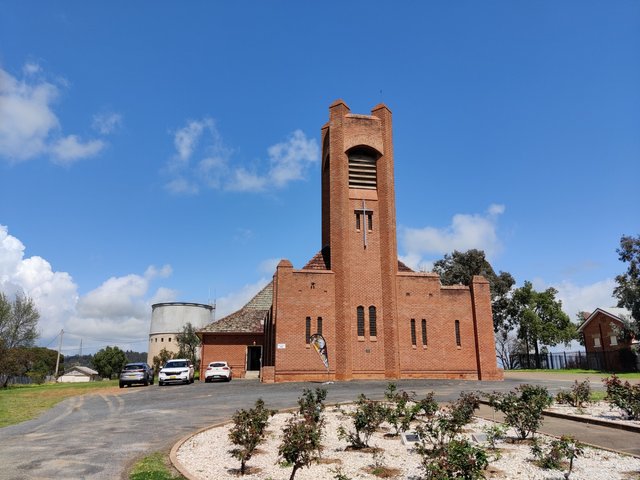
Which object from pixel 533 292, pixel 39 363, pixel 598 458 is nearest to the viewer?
pixel 598 458

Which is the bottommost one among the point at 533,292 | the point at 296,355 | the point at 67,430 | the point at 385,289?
the point at 67,430

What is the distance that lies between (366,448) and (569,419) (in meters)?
6.46

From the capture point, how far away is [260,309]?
4150cm

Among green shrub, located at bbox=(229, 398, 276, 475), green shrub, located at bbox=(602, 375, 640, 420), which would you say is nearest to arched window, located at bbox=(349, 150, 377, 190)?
green shrub, located at bbox=(602, 375, 640, 420)

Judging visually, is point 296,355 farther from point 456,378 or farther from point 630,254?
point 630,254

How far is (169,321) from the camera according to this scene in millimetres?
71938

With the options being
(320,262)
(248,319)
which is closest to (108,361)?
(248,319)

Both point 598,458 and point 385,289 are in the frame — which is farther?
point 385,289

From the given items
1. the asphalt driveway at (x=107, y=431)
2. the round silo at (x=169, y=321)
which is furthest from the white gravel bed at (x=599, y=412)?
the round silo at (x=169, y=321)

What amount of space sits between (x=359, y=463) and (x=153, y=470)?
11.1ft

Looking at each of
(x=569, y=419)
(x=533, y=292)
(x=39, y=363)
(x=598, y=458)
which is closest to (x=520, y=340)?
(x=533, y=292)

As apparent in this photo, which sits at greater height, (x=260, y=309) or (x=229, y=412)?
(x=260, y=309)

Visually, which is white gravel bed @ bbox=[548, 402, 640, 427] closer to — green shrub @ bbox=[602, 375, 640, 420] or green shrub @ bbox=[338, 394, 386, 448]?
green shrub @ bbox=[602, 375, 640, 420]

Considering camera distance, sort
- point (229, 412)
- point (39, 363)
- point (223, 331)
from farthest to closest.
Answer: point (39, 363) < point (223, 331) < point (229, 412)
